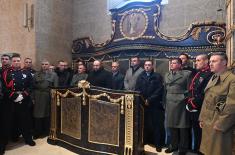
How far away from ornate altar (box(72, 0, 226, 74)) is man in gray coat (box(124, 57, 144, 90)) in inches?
50.4

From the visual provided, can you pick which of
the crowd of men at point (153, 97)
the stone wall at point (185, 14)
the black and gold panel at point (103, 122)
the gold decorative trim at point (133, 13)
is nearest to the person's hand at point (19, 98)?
the crowd of men at point (153, 97)

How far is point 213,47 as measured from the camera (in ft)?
18.1

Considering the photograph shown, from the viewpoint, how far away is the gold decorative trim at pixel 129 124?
150 inches

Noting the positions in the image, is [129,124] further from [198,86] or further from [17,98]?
[17,98]

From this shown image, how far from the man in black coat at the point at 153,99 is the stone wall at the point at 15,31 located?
3.20m

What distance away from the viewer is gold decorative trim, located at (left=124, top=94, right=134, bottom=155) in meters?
3.80

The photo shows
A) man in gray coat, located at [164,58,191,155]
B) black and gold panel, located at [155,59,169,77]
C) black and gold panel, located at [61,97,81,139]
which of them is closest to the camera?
man in gray coat, located at [164,58,191,155]

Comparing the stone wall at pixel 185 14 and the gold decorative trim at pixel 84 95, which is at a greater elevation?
the stone wall at pixel 185 14

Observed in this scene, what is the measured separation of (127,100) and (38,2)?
160 inches

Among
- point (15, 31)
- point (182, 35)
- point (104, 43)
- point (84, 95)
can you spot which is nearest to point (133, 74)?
point (84, 95)

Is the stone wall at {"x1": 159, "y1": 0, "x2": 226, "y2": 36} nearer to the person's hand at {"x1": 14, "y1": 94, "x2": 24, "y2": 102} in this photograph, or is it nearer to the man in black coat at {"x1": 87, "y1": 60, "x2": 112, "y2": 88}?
the man in black coat at {"x1": 87, "y1": 60, "x2": 112, "y2": 88}

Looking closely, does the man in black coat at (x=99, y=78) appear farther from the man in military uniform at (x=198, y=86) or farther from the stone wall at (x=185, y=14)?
the stone wall at (x=185, y=14)

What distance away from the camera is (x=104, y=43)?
23.1ft

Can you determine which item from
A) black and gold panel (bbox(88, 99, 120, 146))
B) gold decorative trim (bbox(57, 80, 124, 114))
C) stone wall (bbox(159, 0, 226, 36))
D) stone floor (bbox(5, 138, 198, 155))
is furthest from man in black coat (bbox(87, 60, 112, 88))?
stone wall (bbox(159, 0, 226, 36))
